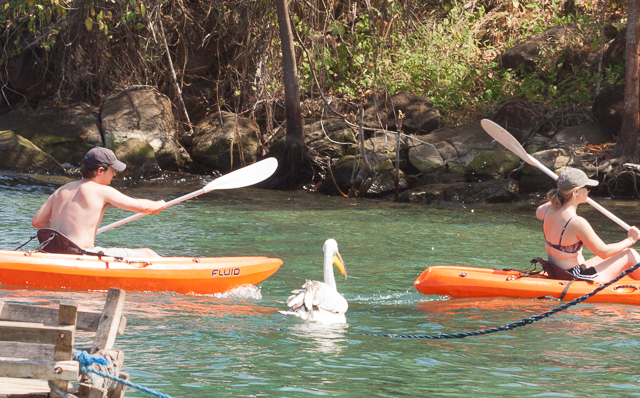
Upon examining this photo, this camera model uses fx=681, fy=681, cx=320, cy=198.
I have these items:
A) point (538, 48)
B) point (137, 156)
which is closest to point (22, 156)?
point (137, 156)

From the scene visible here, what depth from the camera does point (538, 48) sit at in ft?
41.3

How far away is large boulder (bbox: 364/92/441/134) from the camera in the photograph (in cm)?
1245

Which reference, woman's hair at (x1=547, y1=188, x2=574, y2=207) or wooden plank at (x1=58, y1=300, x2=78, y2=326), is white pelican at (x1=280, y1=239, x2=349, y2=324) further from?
woman's hair at (x1=547, y1=188, x2=574, y2=207)

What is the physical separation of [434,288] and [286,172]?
260 inches

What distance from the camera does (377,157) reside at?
36.8 feet

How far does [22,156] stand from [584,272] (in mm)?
9432

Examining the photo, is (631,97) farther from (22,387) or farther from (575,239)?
(22,387)

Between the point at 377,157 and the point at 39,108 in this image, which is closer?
the point at 377,157

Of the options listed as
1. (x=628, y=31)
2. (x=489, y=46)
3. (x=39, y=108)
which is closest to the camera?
(x=628, y=31)

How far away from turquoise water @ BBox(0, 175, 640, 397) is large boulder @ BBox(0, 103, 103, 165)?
416 centimetres

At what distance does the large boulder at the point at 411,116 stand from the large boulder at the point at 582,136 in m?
2.24

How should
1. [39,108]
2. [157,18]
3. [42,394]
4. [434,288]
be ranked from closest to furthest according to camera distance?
[42,394] → [434,288] → [157,18] → [39,108]

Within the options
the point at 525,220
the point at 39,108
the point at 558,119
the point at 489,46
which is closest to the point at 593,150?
the point at 558,119

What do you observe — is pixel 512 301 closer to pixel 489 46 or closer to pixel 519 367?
pixel 519 367
